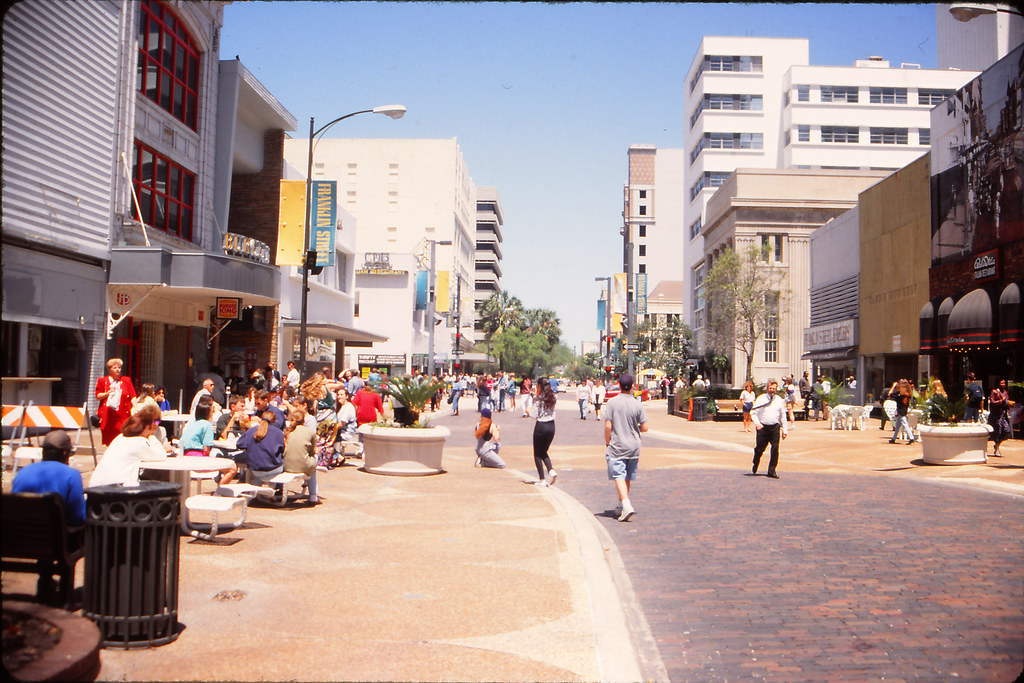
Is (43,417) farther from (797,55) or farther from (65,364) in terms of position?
(797,55)

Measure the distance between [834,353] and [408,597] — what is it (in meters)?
44.4

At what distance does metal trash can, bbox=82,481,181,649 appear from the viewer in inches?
214

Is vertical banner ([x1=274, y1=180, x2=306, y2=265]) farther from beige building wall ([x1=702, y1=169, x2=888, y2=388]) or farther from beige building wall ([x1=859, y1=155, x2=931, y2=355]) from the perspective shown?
beige building wall ([x1=702, y1=169, x2=888, y2=388])

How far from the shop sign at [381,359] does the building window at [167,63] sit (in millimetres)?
34839

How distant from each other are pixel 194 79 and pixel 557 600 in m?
23.5

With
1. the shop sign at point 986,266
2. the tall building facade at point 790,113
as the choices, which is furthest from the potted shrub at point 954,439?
the tall building facade at point 790,113

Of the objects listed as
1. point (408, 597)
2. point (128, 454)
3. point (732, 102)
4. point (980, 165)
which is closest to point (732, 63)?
point (732, 102)

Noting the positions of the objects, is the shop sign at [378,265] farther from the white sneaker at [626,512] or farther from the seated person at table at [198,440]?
the white sneaker at [626,512]

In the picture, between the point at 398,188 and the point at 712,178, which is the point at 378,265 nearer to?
the point at 398,188

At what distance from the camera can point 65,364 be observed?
63.6 feet

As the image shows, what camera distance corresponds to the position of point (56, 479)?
6086 mm

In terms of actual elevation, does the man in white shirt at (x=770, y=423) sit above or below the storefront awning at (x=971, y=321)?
below

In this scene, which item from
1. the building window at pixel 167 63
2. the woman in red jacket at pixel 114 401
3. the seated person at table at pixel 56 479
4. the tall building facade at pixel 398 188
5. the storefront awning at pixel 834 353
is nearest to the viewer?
the seated person at table at pixel 56 479

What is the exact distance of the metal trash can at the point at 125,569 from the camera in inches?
214
